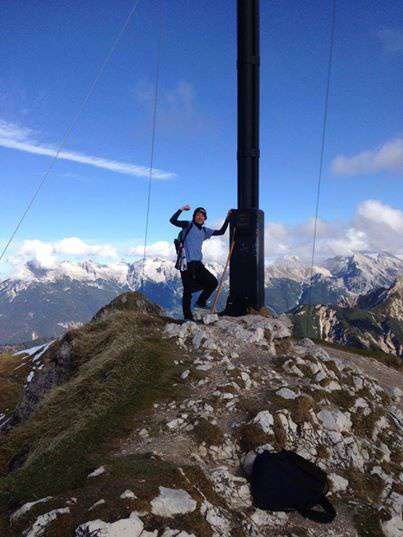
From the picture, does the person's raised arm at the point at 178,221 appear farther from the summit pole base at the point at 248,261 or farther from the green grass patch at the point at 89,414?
the green grass patch at the point at 89,414

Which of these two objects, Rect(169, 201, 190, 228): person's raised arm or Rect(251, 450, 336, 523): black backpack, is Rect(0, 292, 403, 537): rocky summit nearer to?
Rect(251, 450, 336, 523): black backpack

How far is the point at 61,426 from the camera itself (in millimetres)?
11133

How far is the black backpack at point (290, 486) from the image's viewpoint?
777 centimetres

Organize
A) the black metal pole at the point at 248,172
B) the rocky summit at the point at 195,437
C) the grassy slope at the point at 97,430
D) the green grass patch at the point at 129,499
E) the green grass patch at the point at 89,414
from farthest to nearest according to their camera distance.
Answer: the black metal pole at the point at 248,172 → the green grass patch at the point at 89,414 → the grassy slope at the point at 97,430 → the rocky summit at the point at 195,437 → the green grass patch at the point at 129,499

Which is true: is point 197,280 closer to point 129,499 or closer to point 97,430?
point 97,430

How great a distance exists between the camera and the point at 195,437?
9.41 m

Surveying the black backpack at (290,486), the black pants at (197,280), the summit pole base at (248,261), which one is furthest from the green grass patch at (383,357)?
the black backpack at (290,486)

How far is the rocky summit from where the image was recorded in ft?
22.5

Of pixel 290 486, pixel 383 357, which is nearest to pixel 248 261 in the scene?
pixel 383 357

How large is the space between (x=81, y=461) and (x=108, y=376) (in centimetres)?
392

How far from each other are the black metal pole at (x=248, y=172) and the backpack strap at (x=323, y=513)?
37.0 feet

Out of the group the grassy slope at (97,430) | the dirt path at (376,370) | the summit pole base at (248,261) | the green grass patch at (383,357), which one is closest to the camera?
the grassy slope at (97,430)

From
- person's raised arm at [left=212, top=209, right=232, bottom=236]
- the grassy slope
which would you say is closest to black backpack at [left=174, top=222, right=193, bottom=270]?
person's raised arm at [left=212, top=209, right=232, bottom=236]

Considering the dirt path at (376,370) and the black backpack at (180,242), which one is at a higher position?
the black backpack at (180,242)
